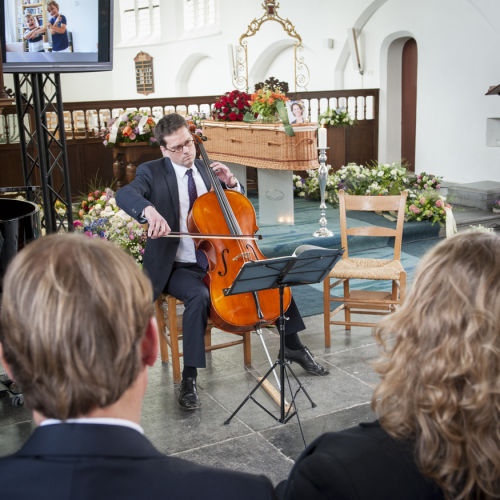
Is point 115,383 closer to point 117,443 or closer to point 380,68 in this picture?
point 117,443

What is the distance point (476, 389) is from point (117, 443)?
609mm

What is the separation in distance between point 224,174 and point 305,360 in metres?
1.18

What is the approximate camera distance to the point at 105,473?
88cm

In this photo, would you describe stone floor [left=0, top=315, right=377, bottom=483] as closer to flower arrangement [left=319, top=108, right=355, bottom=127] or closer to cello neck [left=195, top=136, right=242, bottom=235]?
cello neck [left=195, top=136, right=242, bottom=235]

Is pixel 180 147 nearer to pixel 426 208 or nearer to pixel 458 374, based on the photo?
pixel 458 374

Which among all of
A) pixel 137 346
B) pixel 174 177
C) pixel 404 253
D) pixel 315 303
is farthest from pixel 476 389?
pixel 404 253

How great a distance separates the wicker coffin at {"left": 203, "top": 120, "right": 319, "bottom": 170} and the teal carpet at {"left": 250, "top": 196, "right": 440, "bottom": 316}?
0.69 m

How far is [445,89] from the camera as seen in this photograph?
9531 mm

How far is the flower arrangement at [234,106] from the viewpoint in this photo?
6.80 metres

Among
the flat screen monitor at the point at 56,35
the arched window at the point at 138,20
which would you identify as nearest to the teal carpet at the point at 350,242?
the flat screen monitor at the point at 56,35

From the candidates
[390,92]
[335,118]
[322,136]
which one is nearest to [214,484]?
[322,136]

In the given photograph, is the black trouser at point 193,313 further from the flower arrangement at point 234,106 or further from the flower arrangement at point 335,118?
the flower arrangement at point 335,118

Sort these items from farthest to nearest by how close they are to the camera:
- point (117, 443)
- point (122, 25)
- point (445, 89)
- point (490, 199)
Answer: point (122, 25) < point (445, 89) < point (490, 199) < point (117, 443)

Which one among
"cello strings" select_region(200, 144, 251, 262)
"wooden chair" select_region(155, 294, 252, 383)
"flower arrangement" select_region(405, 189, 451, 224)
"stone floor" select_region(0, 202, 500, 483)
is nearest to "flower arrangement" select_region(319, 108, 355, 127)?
"flower arrangement" select_region(405, 189, 451, 224)
